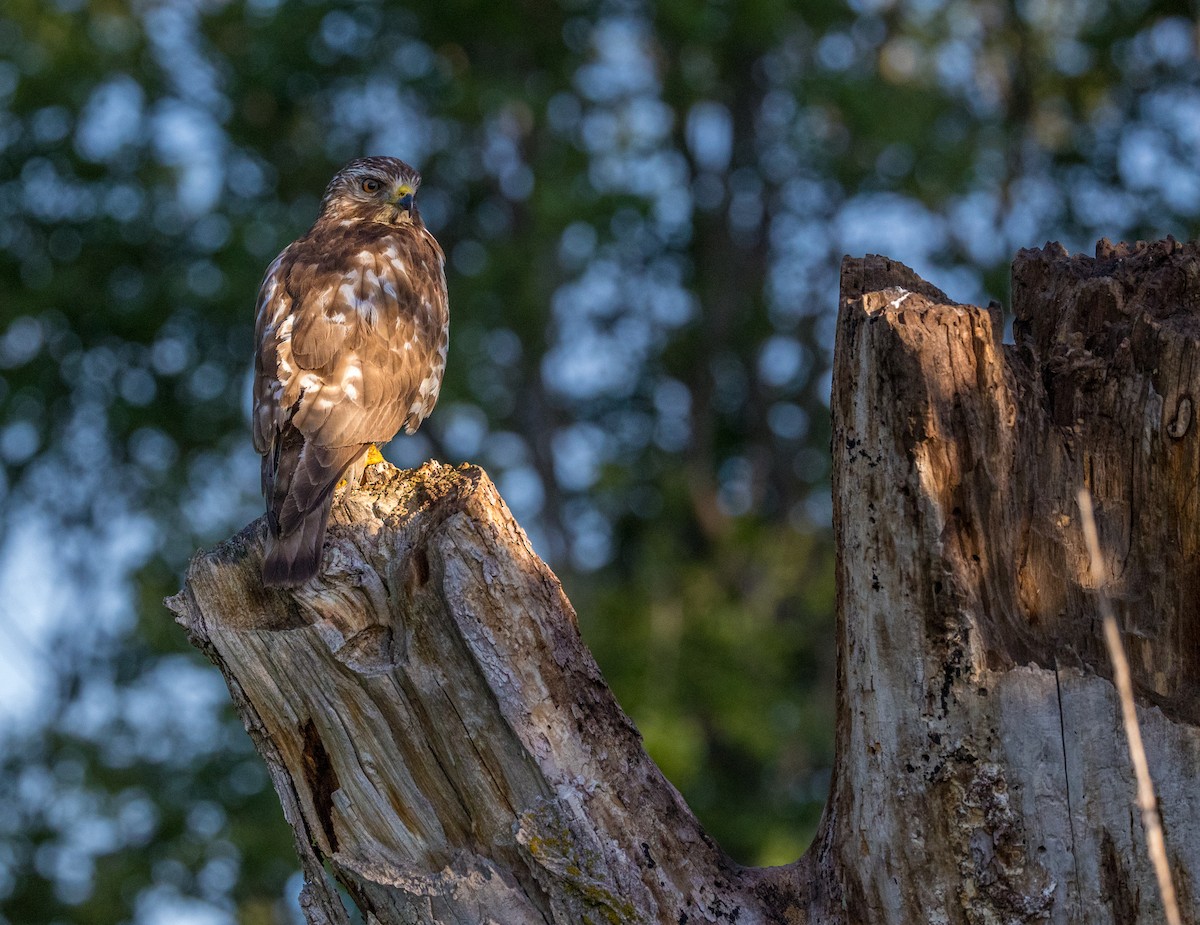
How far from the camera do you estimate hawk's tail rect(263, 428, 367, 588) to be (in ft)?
11.3

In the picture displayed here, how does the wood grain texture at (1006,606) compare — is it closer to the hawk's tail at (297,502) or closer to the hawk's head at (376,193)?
the hawk's tail at (297,502)

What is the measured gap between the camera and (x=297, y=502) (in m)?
3.82

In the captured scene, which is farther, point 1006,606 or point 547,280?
point 547,280

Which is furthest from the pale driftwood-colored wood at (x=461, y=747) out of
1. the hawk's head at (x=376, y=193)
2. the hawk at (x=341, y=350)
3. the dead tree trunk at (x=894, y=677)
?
the hawk's head at (x=376, y=193)

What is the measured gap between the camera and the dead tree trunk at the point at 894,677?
297 cm

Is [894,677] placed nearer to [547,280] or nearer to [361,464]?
[361,464]

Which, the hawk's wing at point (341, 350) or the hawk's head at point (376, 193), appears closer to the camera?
the hawk's wing at point (341, 350)

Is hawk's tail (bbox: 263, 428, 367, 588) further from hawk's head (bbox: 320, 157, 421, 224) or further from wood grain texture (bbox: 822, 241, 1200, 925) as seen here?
hawk's head (bbox: 320, 157, 421, 224)

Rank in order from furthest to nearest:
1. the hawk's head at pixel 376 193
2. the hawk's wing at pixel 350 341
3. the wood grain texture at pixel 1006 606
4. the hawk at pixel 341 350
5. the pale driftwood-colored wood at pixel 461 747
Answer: the hawk's head at pixel 376 193 → the hawk's wing at pixel 350 341 → the hawk at pixel 341 350 → the pale driftwood-colored wood at pixel 461 747 → the wood grain texture at pixel 1006 606

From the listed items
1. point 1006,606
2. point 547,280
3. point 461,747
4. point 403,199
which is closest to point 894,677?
point 1006,606

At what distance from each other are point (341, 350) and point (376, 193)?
59.9 inches

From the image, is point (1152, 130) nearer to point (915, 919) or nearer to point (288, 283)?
point (288, 283)

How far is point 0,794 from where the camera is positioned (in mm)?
15719

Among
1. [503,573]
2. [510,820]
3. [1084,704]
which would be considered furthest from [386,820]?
[1084,704]
